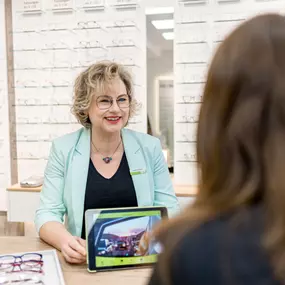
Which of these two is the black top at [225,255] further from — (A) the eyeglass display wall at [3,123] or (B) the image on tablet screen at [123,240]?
(A) the eyeglass display wall at [3,123]

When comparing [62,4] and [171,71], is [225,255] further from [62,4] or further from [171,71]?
[62,4]

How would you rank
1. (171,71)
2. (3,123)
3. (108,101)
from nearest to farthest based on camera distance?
(108,101)
(171,71)
(3,123)

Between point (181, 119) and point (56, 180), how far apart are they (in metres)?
1.15

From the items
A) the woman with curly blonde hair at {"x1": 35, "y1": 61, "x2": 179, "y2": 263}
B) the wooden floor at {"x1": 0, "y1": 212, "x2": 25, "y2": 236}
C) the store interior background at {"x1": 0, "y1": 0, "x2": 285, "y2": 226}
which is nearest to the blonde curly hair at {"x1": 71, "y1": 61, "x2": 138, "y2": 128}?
the woman with curly blonde hair at {"x1": 35, "y1": 61, "x2": 179, "y2": 263}

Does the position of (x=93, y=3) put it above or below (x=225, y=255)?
above

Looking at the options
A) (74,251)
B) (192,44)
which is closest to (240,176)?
(74,251)

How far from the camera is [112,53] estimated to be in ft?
8.08

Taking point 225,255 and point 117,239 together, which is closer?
point 225,255

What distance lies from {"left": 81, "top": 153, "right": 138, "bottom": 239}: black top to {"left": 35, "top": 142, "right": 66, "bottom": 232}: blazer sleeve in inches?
4.3

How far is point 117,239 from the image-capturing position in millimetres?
1161

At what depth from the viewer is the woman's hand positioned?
3.93ft

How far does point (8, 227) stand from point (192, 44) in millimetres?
1874

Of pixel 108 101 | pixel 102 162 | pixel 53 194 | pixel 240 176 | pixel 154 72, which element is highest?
pixel 154 72

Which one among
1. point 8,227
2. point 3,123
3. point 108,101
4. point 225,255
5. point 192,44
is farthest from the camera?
point 8,227
